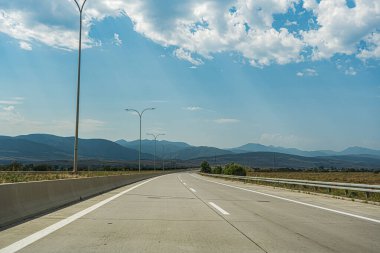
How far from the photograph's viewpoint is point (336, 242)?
8.66 meters

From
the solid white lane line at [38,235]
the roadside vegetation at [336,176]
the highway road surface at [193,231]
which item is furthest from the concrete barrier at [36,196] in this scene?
the roadside vegetation at [336,176]

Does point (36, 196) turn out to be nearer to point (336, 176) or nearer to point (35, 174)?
point (35, 174)

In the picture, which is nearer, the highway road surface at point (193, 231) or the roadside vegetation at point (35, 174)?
the highway road surface at point (193, 231)

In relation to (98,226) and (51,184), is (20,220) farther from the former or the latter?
(51,184)

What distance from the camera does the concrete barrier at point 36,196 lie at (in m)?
10.4

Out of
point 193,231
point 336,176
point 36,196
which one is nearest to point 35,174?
point 36,196

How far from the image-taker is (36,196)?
504 inches

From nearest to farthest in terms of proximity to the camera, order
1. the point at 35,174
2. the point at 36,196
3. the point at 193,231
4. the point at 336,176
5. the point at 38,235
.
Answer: the point at 38,235 → the point at 193,231 → the point at 36,196 → the point at 35,174 → the point at 336,176

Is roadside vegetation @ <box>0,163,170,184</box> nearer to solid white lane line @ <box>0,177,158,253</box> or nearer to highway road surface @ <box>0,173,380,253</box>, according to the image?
solid white lane line @ <box>0,177,158,253</box>

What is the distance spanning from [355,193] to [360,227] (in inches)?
503

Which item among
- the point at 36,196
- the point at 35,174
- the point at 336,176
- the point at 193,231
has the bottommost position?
the point at 193,231

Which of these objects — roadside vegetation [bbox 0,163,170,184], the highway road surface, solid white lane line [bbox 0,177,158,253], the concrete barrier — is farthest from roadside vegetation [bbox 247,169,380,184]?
solid white lane line [bbox 0,177,158,253]

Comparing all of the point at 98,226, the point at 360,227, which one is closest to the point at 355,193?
the point at 360,227

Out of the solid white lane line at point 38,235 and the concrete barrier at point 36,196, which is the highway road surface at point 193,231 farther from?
the concrete barrier at point 36,196
